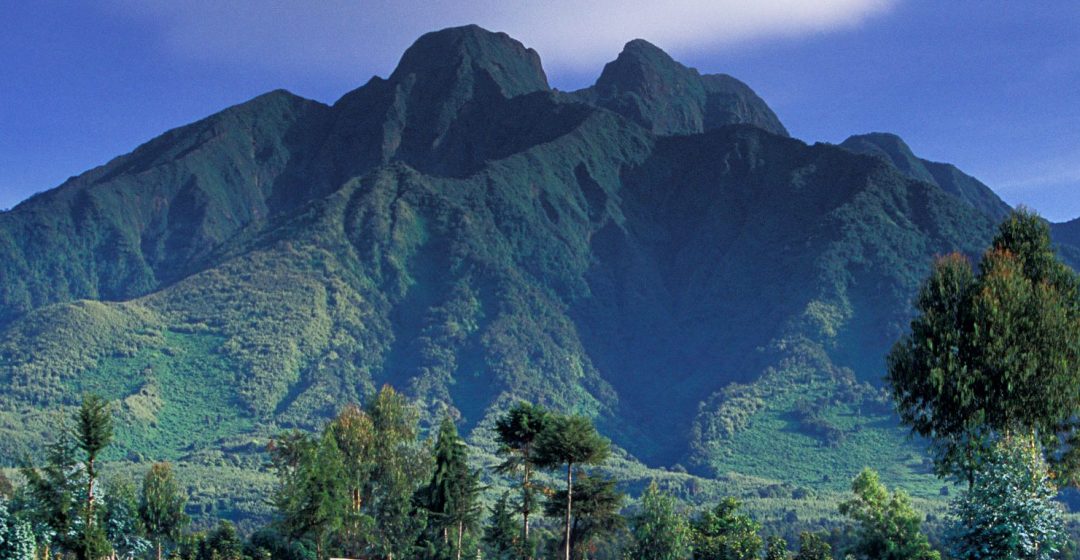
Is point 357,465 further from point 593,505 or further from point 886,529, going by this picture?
point 886,529

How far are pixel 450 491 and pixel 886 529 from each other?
3307cm

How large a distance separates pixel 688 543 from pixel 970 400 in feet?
167

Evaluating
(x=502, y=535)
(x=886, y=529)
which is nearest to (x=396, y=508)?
(x=502, y=535)

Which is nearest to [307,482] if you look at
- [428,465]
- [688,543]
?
[428,465]

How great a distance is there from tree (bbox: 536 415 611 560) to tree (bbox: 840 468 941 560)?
25.8 meters

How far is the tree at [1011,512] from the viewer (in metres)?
49.7

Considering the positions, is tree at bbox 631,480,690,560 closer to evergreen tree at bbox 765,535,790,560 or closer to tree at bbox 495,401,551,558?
evergreen tree at bbox 765,535,790,560

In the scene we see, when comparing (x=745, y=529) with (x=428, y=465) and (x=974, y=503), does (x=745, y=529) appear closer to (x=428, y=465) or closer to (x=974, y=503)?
(x=428, y=465)

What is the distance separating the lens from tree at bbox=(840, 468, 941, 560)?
87.5 metres

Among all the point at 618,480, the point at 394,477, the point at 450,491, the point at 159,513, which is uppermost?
the point at 394,477

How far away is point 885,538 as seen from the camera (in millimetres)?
88625

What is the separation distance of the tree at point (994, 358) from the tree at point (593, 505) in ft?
79.2

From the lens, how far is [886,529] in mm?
89250

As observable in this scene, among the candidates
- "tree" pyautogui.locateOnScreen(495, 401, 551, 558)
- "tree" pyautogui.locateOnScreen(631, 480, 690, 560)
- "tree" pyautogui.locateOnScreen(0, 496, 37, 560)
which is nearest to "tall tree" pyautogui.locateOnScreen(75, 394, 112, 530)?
"tree" pyautogui.locateOnScreen(0, 496, 37, 560)
